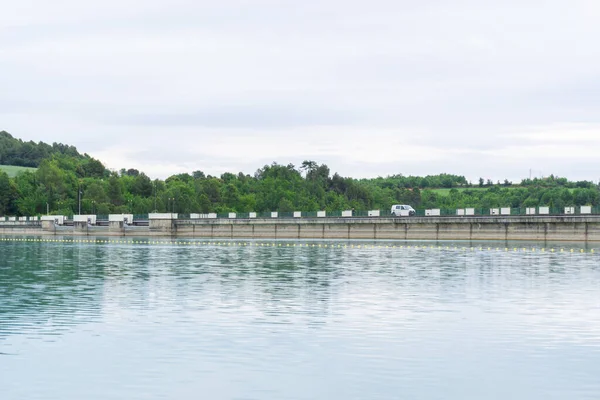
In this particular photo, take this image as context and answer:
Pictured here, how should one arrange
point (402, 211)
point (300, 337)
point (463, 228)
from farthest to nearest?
point (402, 211)
point (463, 228)
point (300, 337)

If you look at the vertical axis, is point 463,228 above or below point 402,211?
below

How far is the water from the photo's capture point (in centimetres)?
2848

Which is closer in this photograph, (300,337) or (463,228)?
(300,337)

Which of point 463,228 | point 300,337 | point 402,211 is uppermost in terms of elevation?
point 402,211

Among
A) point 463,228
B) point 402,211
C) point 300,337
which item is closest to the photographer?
point 300,337

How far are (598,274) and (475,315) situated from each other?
106ft

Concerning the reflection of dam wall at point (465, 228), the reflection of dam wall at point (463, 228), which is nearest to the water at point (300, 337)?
the reflection of dam wall at point (465, 228)

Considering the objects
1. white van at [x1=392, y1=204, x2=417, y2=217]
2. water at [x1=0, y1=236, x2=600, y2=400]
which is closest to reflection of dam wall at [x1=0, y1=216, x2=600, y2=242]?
white van at [x1=392, y1=204, x2=417, y2=217]

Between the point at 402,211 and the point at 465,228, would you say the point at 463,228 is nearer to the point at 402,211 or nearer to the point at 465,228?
the point at 465,228

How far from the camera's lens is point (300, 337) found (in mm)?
37781

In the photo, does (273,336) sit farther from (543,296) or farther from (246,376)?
(543,296)

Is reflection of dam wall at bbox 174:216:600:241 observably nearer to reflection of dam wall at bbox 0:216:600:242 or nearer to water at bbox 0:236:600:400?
reflection of dam wall at bbox 0:216:600:242

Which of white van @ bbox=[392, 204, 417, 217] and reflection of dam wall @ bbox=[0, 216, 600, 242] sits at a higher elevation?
white van @ bbox=[392, 204, 417, 217]

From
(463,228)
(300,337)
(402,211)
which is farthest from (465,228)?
(300,337)
